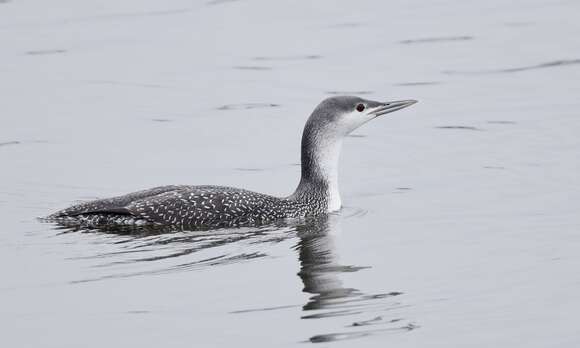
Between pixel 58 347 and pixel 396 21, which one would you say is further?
pixel 396 21

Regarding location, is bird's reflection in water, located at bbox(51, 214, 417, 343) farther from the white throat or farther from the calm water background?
the white throat

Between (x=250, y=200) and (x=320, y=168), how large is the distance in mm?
813

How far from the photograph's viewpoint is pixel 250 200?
32.3ft

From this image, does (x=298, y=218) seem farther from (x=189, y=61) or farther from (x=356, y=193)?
(x=189, y=61)

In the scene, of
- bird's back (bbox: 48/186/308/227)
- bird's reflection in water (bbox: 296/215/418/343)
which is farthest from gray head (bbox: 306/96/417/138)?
bird's reflection in water (bbox: 296/215/418/343)


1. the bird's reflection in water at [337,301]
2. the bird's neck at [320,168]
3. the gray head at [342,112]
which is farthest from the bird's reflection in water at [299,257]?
the gray head at [342,112]

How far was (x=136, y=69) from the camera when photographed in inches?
598

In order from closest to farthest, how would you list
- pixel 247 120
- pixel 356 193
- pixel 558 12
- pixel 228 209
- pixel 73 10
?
pixel 228 209 → pixel 356 193 → pixel 247 120 → pixel 558 12 → pixel 73 10

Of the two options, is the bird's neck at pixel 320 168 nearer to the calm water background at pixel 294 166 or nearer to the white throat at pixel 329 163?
the white throat at pixel 329 163

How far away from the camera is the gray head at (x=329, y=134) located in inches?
407

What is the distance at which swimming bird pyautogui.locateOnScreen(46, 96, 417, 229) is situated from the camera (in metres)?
9.53

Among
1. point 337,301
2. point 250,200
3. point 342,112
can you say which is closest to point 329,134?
point 342,112

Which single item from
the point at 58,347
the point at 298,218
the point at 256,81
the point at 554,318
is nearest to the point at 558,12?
the point at 256,81

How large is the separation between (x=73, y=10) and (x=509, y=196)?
9.17m
